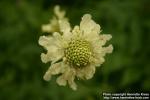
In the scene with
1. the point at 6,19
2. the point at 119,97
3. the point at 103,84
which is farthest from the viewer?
the point at 6,19

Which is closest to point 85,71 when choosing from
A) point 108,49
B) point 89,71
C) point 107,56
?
point 89,71

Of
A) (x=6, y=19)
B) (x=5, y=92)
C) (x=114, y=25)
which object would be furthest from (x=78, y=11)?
(x=5, y=92)

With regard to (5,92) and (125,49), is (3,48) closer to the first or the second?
(5,92)

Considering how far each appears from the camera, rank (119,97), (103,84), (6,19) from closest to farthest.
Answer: (119,97) → (103,84) → (6,19)

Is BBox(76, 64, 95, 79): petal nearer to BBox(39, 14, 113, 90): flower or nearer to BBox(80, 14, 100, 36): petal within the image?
BBox(39, 14, 113, 90): flower

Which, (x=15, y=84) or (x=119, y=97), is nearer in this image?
(x=119, y=97)

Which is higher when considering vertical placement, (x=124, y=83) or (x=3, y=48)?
(x=3, y=48)

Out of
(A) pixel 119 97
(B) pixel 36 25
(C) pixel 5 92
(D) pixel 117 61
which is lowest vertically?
(A) pixel 119 97
